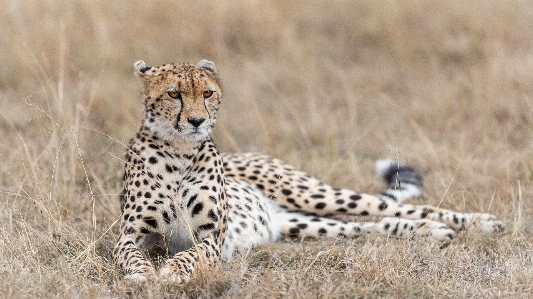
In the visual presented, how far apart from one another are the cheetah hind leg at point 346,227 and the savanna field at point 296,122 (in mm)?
87

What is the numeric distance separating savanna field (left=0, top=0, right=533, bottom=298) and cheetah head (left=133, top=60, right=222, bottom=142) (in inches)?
9.7

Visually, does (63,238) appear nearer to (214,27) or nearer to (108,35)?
(108,35)

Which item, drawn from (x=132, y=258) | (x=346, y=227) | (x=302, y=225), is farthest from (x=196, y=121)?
(x=346, y=227)

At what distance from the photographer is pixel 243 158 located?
15.1 feet

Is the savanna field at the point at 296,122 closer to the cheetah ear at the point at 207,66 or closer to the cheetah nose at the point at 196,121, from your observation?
the cheetah nose at the point at 196,121

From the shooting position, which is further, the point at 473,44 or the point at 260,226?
the point at 473,44

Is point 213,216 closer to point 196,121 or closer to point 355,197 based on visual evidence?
point 196,121

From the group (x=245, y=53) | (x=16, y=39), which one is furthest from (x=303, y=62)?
(x=16, y=39)

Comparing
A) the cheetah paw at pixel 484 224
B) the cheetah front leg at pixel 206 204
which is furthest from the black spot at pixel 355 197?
the cheetah front leg at pixel 206 204

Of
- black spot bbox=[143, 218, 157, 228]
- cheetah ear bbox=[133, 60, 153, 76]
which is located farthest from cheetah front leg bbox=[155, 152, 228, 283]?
cheetah ear bbox=[133, 60, 153, 76]

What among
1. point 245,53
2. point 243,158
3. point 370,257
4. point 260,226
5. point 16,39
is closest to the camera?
point 370,257

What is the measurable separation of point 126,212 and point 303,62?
3953mm

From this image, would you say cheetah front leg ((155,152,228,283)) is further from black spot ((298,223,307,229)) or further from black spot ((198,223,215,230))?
black spot ((298,223,307,229))

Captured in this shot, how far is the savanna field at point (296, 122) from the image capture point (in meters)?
3.25
